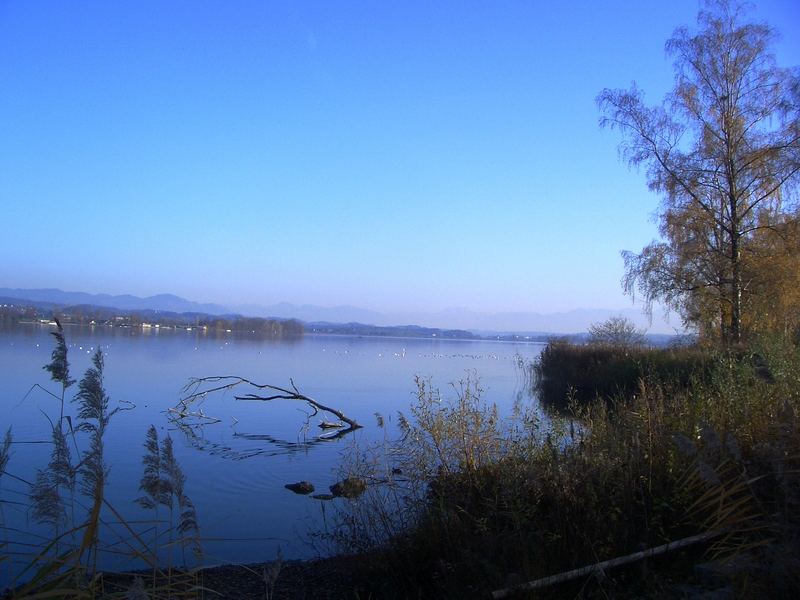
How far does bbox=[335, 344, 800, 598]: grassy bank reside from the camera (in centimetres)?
504

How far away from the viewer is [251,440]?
651 inches

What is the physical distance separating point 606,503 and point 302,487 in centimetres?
659

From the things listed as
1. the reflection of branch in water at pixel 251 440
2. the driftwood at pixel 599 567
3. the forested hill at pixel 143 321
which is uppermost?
the forested hill at pixel 143 321

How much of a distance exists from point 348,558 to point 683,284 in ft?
74.7

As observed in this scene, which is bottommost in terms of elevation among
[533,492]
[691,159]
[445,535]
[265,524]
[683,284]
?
[265,524]

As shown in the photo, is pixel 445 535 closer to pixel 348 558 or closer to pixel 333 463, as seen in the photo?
pixel 348 558

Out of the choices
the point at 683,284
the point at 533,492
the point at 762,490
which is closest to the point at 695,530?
the point at 762,490

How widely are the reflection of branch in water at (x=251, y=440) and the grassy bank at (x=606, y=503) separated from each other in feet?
22.5

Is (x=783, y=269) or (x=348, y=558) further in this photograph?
(x=783, y=269)

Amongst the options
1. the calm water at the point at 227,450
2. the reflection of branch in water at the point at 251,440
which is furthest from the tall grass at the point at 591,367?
the reflection of branch in water at the point at 251,440

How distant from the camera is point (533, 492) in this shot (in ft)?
22.1

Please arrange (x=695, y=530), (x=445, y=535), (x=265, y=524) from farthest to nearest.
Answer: (x=265, y=524) < (x=445, y=535) < (x=695, y=530)

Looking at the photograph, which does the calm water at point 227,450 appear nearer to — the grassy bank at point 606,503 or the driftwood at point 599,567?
the grassy bank at point 606,503

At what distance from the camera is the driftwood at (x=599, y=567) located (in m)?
4.97
